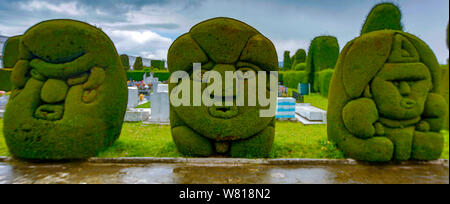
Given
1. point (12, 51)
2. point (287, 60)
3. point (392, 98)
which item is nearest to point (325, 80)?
point (392, 98)

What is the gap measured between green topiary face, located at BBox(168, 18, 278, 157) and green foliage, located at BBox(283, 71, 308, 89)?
2099 cm

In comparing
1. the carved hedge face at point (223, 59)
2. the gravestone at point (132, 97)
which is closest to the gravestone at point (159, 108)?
the gravestone at point (132, 97)

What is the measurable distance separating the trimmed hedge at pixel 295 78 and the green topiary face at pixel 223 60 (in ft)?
68.9

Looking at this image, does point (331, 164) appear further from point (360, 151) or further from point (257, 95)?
point (257, 95)

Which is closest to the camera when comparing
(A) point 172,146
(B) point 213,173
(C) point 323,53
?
(B) point 213,173

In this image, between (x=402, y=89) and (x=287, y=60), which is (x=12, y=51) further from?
(x=287, y=60)

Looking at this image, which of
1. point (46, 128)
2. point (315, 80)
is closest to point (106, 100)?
point (46, 128)

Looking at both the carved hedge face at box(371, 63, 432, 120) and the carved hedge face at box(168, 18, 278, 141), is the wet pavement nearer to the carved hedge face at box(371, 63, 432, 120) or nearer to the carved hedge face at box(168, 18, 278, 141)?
the carved hedge face at box(168, 18, 278, 141)

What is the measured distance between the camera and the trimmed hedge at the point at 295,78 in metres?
25.9

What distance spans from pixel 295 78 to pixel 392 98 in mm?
22954

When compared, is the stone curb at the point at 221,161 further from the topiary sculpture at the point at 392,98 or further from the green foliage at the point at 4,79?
the green foliage at the point at 4,79

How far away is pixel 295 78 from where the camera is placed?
28.0 metres

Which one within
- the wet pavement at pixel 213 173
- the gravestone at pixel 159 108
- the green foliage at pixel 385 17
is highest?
the green foliage at pixel 385 17
